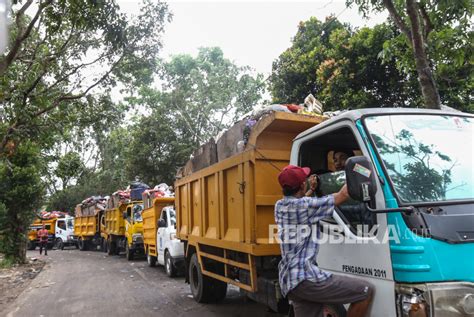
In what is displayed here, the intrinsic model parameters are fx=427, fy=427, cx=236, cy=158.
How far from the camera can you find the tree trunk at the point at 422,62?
20.0 ft

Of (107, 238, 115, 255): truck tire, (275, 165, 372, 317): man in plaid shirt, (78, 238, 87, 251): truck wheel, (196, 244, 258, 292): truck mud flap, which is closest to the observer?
(275, 165, 372, 317): man in plaid shirt

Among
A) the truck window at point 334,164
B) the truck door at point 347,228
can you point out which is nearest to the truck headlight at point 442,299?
the truck door at point 347,228

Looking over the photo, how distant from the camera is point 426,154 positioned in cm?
311

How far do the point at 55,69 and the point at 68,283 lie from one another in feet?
20.6

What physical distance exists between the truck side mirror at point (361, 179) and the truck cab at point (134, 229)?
13150 mm

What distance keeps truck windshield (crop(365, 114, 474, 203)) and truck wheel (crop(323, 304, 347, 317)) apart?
0.94 metres

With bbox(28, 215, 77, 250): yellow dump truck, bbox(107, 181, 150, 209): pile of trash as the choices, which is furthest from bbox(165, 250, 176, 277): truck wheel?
bbox(28, 215, 77, 250): yellow dump truck

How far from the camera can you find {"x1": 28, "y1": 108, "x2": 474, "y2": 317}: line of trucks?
103 inches

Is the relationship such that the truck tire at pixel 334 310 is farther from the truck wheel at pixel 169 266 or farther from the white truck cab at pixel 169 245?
the truck wheel at pixel 169 266

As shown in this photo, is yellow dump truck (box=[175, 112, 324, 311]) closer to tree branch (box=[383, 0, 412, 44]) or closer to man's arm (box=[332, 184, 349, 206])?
man's arm (box=[332, 184, 349, 206])

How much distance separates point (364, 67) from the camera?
11.1m

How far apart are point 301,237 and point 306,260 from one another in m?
0.16

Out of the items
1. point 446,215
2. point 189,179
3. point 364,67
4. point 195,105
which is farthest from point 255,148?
point 195,105

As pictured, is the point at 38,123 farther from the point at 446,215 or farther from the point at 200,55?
the point at 200,55
